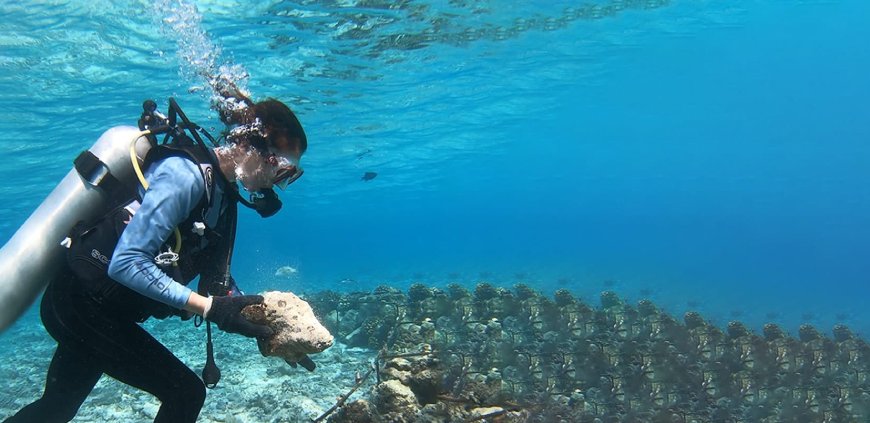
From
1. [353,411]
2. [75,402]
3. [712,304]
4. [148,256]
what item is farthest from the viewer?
[712,304]

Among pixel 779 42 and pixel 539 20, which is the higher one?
pixel 779 42

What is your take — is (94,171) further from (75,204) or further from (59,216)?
(59,216)

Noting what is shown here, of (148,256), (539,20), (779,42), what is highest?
(779,42)

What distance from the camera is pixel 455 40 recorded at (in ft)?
62.6

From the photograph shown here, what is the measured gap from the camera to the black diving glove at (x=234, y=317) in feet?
9.76

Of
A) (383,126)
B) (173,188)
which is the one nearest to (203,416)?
(173,188)

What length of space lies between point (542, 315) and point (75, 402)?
26.5ft

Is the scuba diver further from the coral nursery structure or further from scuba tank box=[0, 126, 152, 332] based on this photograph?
the coral nursery structure

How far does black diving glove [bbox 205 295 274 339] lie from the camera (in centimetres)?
297

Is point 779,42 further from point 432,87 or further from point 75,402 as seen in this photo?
point 75,402

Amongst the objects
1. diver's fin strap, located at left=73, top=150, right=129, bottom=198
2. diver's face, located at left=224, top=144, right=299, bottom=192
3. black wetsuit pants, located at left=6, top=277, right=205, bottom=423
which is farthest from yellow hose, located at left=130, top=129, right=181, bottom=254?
black wetsuit pants, located at left=6, top=277, right=205, bottom=423

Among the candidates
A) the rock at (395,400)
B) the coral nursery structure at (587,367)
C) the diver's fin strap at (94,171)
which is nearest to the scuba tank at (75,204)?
the diver's fin strap at (94,171)

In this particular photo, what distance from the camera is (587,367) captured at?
26.4ft

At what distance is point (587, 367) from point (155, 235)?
712 centimetres
